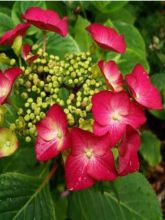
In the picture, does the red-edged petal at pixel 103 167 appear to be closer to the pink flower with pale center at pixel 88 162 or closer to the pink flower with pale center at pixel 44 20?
the pink flower with pale center at pixel 88 162

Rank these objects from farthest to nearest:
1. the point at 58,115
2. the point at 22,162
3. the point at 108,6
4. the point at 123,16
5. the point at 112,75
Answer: the point at 123,16, the point at 108,6, the point at 22,162, the point at 112,75, the point at 58,115

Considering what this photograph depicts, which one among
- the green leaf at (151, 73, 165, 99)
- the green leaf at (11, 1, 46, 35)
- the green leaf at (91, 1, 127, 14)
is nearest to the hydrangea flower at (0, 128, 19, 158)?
the green leaf at (11, 1, 46, 35)

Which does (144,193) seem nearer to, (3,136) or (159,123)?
(3,136)

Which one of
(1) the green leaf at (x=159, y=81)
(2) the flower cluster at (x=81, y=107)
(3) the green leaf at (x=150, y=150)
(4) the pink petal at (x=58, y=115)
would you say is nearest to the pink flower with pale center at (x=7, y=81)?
(2) the flower cluster at (x=81, y=107)

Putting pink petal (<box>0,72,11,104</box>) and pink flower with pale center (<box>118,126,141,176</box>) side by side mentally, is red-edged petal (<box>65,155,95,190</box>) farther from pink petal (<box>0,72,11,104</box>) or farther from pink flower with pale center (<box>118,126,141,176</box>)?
pink petal (<box>0,72,11,104</box>)

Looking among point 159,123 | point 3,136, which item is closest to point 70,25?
point 159,123

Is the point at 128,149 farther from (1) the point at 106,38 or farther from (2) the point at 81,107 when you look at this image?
(1) the point at 106,38

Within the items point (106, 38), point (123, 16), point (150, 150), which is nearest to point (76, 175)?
point (106, 38)

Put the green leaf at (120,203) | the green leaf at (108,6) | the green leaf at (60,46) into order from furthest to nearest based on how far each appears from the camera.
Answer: the green leaf at (108,6)
the green leaf at (60,46)
the green leaf at (120,203)
